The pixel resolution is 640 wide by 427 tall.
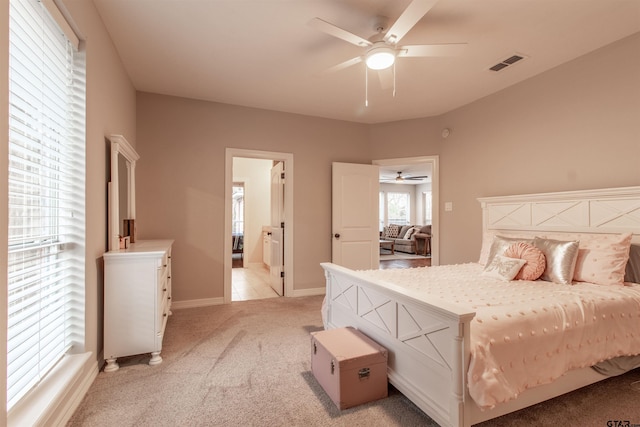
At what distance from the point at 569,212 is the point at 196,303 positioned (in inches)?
163

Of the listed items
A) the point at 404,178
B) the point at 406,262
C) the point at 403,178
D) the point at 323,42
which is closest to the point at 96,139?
the point at 323,42

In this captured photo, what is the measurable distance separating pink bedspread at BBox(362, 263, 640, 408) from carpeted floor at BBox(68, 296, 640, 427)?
0.87ft

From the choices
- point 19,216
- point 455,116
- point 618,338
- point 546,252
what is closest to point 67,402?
point 19,216

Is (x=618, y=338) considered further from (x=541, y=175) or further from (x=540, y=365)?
(x=541, y=175)

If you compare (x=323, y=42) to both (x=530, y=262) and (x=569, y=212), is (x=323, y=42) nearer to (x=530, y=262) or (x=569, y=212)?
(x=530, y=262)

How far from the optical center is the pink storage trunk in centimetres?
177

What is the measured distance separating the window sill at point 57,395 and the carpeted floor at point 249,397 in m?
0.08

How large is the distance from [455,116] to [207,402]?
4225 millimetres

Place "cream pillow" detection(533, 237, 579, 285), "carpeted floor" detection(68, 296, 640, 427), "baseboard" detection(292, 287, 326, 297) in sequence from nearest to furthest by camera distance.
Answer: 1. "carpeted floor" detection(68, 296, 640, 427)
2. "cream pillow" detection(533, 237, 579, 285)
3. "baseboard" detection(292, 287, 326, 297)

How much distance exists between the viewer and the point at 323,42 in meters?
2.59

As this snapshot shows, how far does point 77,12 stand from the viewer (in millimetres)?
1849

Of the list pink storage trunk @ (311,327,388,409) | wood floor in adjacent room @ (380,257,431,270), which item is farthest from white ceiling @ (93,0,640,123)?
wood floor in adjacent room @ (380,257,431,270)

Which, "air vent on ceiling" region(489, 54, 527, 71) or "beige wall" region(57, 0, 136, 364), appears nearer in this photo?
"beige wall" region(57, 0, 136, 364)

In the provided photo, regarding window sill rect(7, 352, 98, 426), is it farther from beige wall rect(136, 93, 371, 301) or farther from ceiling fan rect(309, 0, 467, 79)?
ceiling fan rect(309, 0, 467, 79)
